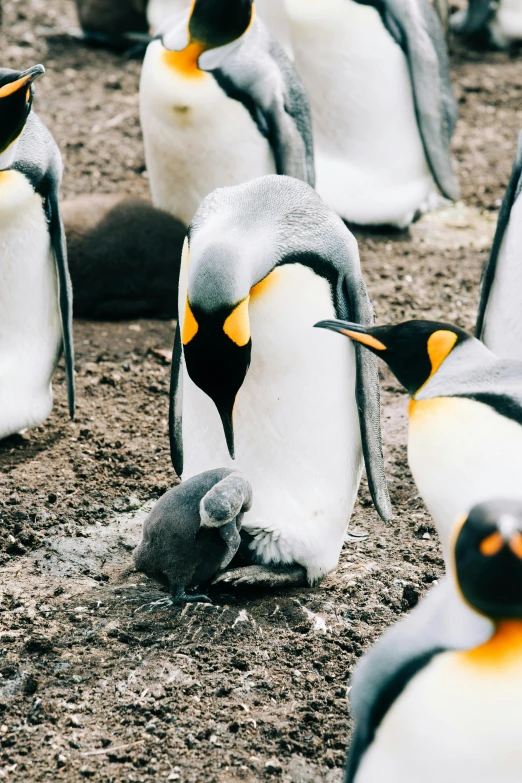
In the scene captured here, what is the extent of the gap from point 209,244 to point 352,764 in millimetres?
1458

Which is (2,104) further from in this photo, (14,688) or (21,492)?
(14,688)

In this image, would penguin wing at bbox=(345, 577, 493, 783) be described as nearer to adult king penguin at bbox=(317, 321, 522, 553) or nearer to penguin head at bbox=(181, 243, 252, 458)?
adult king penguin at bbox=(317, 321, 522, 553)

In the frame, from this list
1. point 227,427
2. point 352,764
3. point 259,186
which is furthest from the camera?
point 259,186

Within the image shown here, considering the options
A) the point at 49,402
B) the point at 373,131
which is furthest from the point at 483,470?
the point at 373,131

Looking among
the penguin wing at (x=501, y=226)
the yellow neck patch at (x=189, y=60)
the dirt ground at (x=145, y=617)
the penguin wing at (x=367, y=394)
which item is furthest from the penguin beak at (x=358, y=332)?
the yellow neck patch at (x=189, y=60)

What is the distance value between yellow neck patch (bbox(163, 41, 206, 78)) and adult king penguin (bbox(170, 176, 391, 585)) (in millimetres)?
1833

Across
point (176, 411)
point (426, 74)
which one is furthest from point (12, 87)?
point (426, 74)

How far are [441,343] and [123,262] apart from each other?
2649 millimetres

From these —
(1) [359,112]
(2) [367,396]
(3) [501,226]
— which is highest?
(3) [501,226]

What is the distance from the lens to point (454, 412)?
2.82 m

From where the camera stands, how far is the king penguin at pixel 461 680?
1996 mm

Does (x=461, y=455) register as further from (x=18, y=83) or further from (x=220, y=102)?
(x=220, y=102)

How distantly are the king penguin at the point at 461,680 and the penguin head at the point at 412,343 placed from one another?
86cm

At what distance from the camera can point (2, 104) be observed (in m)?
3.91
